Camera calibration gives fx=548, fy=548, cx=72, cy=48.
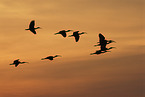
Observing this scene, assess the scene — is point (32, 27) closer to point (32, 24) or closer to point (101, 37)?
point (32, 24)

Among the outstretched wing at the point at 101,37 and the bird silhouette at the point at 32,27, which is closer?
the outstretched wing at the point at 101,37

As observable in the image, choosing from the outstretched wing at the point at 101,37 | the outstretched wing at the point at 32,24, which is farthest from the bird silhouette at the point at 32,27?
the outstretched wing at the point at 101,37

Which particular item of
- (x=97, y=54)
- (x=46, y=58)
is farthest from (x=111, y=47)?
(x=46, y=58)

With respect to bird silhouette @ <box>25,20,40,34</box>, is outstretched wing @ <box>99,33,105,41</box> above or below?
below

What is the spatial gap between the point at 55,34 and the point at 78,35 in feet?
18.0

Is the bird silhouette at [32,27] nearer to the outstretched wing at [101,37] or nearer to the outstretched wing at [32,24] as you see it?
the outstretched wing at [32,24]

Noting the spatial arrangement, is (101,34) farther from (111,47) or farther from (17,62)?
(17,62)

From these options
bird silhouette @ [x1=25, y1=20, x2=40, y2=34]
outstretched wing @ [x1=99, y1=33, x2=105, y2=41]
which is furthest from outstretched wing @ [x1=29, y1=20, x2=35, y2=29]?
outstretched wing @ [x1=99, y1=33, x2=105, y2=41]

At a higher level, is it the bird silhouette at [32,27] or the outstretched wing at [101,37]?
the bird silhouette at [32,27]

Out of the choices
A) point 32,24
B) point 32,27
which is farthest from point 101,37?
point 32,27

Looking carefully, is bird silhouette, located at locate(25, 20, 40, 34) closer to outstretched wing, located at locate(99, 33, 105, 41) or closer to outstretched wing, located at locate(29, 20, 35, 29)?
outstretched wing, located at locate(29, 20, 35, 29)

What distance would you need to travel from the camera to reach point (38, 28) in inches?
4215

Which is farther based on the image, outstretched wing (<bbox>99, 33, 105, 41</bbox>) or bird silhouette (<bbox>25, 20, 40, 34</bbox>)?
bird silhouette (<bbox>25, 20, 40, 34</bbox>)

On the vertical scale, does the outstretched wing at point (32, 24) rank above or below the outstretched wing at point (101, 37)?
above
